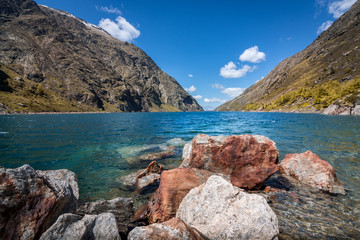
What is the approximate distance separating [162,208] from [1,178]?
582 centimetres

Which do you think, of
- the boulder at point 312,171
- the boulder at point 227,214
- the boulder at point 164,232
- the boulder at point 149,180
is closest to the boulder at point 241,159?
the boulder at point 312,171

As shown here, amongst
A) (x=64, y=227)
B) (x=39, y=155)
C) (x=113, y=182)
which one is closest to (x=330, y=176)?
(x=64, y=227)

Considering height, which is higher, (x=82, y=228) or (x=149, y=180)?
(x=82, y=228)

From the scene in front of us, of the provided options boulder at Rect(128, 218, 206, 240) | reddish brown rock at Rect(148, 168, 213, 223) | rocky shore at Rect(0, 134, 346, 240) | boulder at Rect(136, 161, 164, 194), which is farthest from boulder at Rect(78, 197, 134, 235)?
boulder at Rect(128, 218, 206, 240)

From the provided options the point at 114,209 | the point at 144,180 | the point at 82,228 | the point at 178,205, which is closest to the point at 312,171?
the point at 178,205

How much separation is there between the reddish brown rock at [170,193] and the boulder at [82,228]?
2.57 m

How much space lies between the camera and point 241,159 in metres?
10.9

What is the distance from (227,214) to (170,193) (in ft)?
9.35

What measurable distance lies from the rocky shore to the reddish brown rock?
41 mm

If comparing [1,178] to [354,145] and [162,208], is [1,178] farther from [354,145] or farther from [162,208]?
[354,145]

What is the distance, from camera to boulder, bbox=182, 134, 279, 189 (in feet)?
34.7

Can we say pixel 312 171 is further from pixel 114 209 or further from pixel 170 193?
pixel 114 209

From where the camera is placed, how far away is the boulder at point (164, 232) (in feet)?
14.5

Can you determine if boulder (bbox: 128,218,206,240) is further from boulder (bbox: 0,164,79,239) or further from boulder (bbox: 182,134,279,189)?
boulder (bbox: 182,134,279,189)
